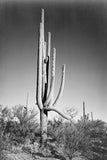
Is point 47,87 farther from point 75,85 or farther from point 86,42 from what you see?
point 86,42

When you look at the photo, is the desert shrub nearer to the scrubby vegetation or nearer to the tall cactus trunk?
the scrubby vegetation

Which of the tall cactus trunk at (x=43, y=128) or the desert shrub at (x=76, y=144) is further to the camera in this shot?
the tall cactus trunk at (x=43, y=128)

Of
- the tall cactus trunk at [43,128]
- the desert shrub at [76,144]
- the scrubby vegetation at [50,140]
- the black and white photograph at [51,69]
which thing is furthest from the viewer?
the tall cactus trunk at [43,128]

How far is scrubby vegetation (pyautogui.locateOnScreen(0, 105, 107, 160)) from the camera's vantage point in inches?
315

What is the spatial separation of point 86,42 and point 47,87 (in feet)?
8.79

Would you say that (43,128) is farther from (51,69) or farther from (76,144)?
(51,69)

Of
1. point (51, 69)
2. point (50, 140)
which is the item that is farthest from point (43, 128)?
point (51, 69)

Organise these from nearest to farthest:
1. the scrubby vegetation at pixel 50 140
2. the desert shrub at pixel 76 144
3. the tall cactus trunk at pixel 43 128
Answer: the scrubby vegetation at pixel 50 140 → the desert shrub at pixel 76 144 → the tall cactus trunk at pixel 43 128

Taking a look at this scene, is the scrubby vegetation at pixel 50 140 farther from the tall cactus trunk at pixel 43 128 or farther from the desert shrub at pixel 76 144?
the tall cactus trunk at pixel 43 128

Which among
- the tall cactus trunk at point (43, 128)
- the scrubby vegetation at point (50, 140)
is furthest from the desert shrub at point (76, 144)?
the tall cactus trunk at point (43, 128)

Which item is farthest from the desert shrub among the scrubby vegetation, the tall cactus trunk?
the tall cactus trunk

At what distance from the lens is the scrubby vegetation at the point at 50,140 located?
801 centimetres

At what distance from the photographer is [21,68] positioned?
34.3 feet

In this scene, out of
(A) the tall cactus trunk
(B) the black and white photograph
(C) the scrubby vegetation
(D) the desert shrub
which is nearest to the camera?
(B) the black and white photograph
